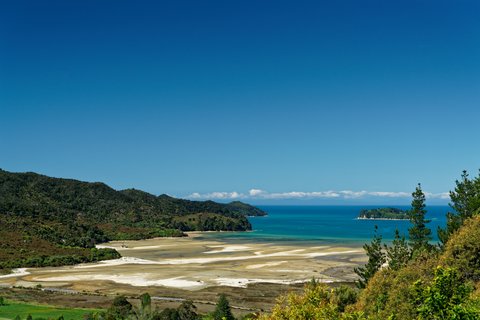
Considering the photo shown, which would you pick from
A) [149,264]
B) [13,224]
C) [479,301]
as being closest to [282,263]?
[149,264]

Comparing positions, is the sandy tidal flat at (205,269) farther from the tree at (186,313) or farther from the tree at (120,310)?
the tree at (186,313)

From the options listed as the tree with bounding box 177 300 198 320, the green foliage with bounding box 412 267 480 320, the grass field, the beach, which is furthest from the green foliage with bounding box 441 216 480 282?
the beach

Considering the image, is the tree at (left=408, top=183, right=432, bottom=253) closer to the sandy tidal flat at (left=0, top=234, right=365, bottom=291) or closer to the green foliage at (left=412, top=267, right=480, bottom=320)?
the sandy tidal flat at (left=0, top=234, right=365, bottom=291)

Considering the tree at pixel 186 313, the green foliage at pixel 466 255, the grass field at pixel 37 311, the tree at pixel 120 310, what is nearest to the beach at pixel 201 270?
the grass field at pixel 37 311

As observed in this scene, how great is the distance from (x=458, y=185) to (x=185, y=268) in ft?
190

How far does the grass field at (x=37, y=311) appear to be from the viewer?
191ft

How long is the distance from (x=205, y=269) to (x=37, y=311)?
4177 centimetres

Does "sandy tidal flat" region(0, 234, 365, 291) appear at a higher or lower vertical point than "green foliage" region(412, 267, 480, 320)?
lower

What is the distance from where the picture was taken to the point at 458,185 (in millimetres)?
60750

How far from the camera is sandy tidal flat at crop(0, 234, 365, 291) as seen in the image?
277ft

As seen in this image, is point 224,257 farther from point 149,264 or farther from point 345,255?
point 345,255

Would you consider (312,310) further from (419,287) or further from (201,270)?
(201,270)

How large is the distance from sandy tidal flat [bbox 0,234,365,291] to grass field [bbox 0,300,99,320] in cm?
1452

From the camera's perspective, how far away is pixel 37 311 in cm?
6181
